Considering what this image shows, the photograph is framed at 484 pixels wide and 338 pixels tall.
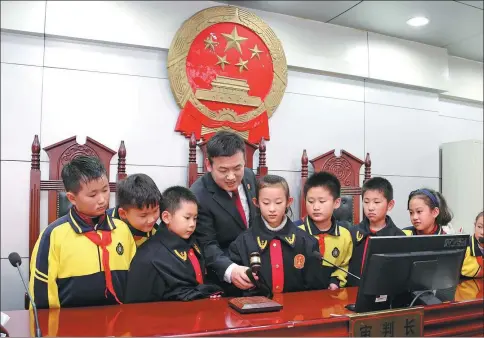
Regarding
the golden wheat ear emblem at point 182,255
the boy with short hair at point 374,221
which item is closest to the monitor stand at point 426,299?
the boy with short hair at point 374,221

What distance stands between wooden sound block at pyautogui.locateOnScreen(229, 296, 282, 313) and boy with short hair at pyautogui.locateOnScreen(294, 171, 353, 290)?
2.29 feet

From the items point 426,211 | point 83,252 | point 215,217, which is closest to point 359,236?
point 426,211

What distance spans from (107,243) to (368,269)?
1026mm

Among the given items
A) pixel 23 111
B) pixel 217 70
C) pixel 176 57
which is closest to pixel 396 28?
pixel 217 70

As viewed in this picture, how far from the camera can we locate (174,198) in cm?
193

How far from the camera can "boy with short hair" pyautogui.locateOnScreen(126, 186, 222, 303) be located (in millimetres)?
1710

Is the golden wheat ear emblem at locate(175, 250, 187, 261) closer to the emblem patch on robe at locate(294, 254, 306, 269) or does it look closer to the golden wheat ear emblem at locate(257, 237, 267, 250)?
the golden wheat ear emblem at locate(257, 237, 267, 250)

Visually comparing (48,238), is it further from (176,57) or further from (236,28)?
(236,28)

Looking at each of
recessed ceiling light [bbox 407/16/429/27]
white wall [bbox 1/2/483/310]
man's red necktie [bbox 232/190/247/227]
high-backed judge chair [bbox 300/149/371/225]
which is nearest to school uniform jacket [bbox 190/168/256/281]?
man's red necktie [bbox 232/190/247/227]

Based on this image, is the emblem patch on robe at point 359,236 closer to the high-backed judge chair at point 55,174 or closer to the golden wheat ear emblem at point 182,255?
the golden wheat ear emblem at point 182,255

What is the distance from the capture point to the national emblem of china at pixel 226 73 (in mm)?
3490

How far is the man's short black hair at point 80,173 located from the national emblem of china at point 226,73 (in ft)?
5.69

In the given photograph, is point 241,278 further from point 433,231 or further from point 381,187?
point 433,231

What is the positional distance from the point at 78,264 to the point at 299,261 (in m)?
0.94
